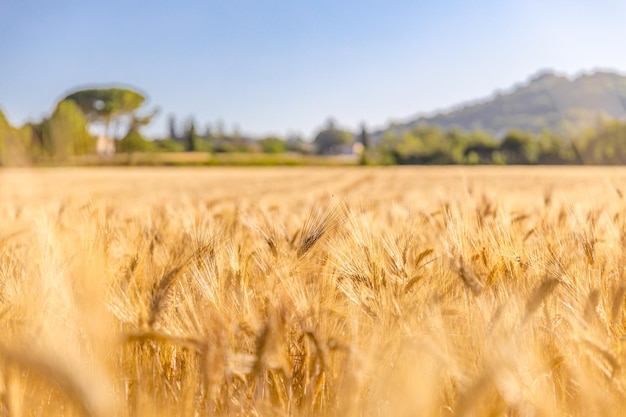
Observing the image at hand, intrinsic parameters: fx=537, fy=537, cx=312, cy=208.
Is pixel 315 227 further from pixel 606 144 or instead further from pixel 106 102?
pixel 106 102

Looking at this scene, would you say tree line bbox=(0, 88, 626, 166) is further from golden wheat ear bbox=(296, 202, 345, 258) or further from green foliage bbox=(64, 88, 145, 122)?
golden wheat ear bbox=(296, 202, 345, 258)

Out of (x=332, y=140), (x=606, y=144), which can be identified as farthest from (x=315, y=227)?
(x=332, y=140)

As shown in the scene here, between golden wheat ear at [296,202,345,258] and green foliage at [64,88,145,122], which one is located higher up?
green foliage at [64,88,145,122]

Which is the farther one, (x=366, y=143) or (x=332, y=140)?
(x=332, y=140)

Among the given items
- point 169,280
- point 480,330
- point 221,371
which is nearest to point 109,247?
point 169,280

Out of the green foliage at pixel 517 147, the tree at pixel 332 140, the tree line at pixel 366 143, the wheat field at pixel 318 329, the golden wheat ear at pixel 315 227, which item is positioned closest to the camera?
the wheat field at pixel 318 329

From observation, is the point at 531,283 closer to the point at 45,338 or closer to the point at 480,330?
the point at 480,330

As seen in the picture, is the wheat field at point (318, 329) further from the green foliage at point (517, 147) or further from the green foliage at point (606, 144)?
the green foliage at point (517, 147)

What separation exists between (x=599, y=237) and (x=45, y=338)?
136 cm

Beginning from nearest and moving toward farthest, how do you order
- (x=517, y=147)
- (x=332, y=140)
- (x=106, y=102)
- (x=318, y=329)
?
(x=318, y=329) → (x=517, y=147) → (x=106, y=102) → (x=332, y=140)

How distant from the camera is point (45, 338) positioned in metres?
0.78

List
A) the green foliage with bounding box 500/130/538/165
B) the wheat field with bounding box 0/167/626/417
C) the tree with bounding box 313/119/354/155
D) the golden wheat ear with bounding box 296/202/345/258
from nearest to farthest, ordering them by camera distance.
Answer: the wheat field with bounding box 0/167/626/417 < the golden wheat ear with bounding box 296/202/345/258 < the green foliage with bounding box 500/130/538/165 < the tree with bounding box 313/119/354/155

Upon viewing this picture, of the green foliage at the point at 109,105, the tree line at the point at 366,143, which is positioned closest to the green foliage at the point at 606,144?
the tree line at the point at 366,143

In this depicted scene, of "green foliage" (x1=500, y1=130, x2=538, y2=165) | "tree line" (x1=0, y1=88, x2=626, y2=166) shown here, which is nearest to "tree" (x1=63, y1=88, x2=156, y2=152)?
"tree line" (x1=0, y1=88, x2=626, y2=166)
